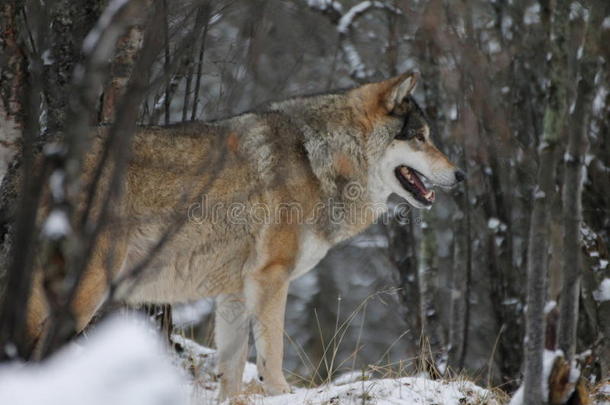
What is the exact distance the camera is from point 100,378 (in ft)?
6.96

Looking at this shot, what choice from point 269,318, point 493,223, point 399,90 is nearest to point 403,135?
point 399,90

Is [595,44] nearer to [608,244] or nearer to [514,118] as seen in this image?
[608,244]

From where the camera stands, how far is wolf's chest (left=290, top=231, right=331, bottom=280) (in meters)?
5.12

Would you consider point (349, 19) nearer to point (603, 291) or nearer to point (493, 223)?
point (493, 223)

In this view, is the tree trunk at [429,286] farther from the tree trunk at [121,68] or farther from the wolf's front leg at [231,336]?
the tree trunk at [121,68]

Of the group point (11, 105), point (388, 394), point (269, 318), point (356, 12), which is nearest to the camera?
point (388, 394)

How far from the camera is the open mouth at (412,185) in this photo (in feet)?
18.7

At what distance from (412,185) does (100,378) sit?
3.93 meters

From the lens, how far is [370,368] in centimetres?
439

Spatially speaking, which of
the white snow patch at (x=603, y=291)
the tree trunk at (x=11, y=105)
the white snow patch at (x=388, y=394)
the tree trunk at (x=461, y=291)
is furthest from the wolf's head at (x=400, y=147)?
the tree trunk at (x=461, y=291)

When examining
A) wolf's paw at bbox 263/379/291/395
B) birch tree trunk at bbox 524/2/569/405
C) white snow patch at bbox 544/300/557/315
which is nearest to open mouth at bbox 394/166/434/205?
wolf's paw at bbox 263/379/291/395

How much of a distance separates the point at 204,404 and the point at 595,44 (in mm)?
3036

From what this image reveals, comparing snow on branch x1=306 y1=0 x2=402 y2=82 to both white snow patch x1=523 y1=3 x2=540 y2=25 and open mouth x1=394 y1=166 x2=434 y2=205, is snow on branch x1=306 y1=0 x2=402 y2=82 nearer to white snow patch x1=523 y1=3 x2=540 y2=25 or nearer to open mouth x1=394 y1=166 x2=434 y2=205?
white snow patch x1=523 y1=3 x2=540 y2=25

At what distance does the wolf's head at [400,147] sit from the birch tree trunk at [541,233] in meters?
2.44
